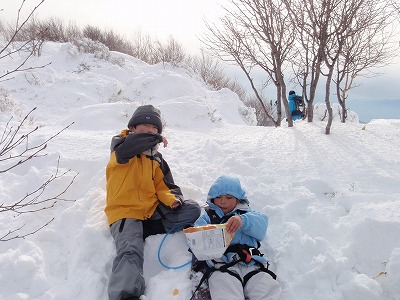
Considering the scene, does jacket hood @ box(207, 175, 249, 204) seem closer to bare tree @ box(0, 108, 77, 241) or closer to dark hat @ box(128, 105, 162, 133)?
dark hat @ box(128, 105, 162, 133)

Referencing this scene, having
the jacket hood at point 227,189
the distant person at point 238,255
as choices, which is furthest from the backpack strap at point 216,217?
the jacket hood at point 227,189

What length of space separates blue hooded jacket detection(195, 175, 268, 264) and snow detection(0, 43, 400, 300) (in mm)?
212

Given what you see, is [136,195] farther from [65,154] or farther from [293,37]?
[293,37]

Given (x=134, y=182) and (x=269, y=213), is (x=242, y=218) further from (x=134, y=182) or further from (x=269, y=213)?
(x=134, y=182)

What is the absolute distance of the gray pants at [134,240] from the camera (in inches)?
83.4

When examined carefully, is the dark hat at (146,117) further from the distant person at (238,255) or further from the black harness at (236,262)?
the black harness at (236,262)

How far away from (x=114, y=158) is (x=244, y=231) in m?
1.31

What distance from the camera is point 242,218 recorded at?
249 cm

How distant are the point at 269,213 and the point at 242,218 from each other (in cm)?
60

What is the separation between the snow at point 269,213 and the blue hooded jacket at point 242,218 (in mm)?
212

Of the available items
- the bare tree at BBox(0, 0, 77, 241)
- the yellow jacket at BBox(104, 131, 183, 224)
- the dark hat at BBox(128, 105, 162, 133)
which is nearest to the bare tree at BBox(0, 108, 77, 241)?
the bare tree at BBox(0, 0, 77, 241)

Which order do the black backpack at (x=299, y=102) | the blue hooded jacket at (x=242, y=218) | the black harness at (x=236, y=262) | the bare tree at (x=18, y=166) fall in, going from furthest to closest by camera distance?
the black backpack at (x=299, y=102) → the blue hooded jacket at (x=242, y=218) → the black harness at (x=236, y=262) → the bare tree at (x=18, y=166)

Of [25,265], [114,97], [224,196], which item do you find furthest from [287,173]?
[114,97]

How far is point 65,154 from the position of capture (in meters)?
4.01
